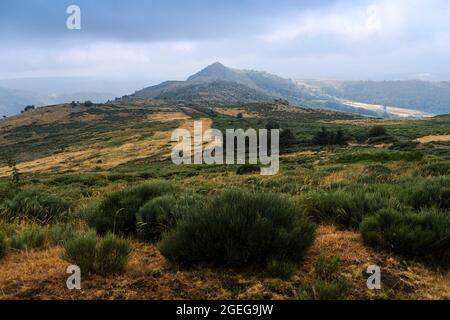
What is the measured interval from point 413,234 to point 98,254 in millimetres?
3780

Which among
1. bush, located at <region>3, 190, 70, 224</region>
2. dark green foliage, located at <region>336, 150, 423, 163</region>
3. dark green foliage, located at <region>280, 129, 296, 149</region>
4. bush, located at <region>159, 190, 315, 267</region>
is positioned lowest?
dark green foliage, located at <region>280, 129, 296, 149</region>

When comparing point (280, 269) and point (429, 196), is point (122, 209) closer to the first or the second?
point (280, 269)

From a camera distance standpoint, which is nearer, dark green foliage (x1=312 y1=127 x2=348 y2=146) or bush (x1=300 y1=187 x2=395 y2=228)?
bush (x1=300 y1=187 x2=395 y2=228)

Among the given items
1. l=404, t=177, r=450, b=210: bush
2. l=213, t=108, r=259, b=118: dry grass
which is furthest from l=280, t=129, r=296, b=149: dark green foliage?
l=213, t=108, r=259, b=118: dry grass

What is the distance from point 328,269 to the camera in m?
4.67

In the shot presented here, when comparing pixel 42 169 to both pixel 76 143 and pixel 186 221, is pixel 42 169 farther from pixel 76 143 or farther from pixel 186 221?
pixel 186 221

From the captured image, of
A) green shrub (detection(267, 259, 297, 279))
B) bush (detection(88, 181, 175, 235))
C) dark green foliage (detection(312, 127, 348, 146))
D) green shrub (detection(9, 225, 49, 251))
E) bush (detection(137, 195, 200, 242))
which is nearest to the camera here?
green shrub (detection(267, 259, 297, 279))

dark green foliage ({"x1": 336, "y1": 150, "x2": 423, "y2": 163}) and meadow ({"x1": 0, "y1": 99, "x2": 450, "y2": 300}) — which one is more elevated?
→ meadow ({"x1": 0, "y1": 99, "x2": 450, "y2": 300})

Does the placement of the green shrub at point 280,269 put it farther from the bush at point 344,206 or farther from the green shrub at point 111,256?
the bush at point 344,206

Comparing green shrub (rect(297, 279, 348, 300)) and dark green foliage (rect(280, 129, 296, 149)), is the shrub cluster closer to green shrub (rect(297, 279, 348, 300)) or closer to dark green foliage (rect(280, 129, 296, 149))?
green shrub (rect(297, 279, 348, 300))

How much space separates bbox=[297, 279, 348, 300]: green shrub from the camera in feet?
12.9

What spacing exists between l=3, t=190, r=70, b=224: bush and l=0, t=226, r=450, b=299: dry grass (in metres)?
3.87
